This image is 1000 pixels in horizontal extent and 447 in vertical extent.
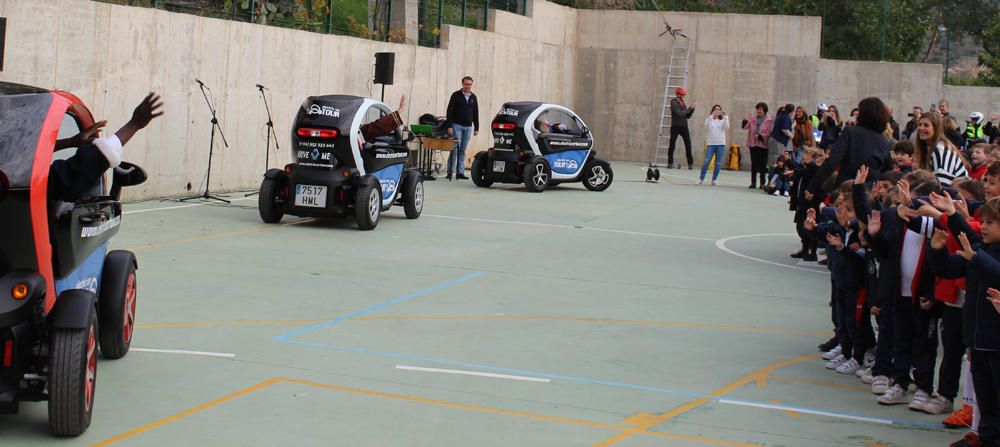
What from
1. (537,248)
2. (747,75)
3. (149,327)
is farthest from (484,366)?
(747,75)

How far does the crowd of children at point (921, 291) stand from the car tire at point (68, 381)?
4.56 meters

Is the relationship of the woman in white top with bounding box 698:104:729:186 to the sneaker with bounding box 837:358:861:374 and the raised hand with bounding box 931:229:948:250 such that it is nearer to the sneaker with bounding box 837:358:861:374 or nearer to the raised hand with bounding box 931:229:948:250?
the sneaker with bounding box 837:358:861:374

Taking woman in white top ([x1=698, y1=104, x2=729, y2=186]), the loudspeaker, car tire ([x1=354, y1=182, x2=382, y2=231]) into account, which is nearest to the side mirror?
car tire ([x1=354, y1=182, x2=382, y2=231])

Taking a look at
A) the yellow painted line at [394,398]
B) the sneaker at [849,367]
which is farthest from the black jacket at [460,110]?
the yellow painted line at [394,398]

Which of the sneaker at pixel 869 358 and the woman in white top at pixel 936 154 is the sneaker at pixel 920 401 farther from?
the woman in white top at pixel 936 154

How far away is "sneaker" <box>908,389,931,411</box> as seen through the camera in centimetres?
741

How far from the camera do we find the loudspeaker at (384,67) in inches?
880

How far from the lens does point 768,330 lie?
33.2 ft

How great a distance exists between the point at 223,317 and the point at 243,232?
16.6ft

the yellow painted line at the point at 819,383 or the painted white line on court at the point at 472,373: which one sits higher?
the yellow painted line at the point at 819,383

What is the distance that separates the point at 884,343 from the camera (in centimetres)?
796

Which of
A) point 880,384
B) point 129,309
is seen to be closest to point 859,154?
point 880,384

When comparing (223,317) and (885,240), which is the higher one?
(885,240)

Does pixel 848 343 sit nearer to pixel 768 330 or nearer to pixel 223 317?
pixel 768 330
